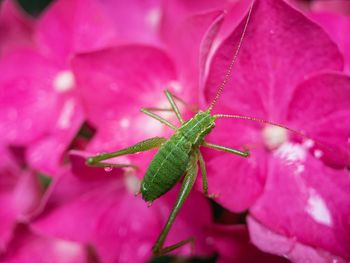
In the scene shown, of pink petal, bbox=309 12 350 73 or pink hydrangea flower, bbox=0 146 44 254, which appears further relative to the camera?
pink hydrangea flower, bbox=0 146 44 254

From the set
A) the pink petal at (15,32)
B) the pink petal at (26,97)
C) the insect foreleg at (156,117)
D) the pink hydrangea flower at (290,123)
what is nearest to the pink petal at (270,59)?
the pink hydrangea flower at (290,123)

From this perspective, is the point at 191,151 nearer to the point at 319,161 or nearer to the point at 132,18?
the point at 319,161

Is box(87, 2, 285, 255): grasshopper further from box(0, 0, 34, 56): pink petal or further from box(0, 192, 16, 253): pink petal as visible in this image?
box(0, 0, 34, 56): pink petal

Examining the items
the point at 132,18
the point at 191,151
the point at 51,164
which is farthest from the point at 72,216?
the point at 132,18

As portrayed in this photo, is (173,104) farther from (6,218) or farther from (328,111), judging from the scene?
(6,218)

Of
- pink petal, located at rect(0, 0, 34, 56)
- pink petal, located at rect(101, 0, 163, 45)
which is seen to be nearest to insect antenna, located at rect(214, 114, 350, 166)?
pink petal, located at rect(101, 0, 163, 45)

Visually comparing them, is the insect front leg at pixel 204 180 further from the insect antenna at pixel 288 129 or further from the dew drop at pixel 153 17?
the dew drop at pixel 153 17

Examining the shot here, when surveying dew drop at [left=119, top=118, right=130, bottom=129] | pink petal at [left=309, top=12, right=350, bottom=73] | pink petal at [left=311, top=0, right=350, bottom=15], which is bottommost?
dew drop at [left=119, top=118, right=130, bottom=129]
